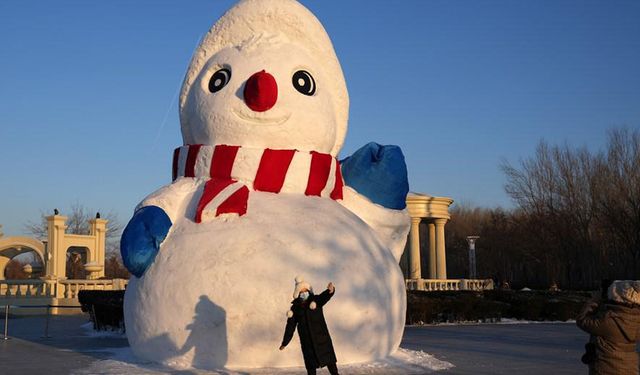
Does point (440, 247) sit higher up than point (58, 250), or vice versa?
point (440, 247)

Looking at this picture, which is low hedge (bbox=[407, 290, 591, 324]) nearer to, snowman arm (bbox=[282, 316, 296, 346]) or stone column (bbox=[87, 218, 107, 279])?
snowman arm (bbox=[282, 316, 296, 346])

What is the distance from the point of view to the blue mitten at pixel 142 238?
901 cm

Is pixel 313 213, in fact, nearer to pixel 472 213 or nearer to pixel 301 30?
pixel 301 30

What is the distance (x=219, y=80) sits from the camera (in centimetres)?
998

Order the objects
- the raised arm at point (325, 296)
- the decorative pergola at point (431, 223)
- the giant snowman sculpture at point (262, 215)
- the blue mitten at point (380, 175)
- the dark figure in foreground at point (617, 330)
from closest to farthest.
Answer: the dark figure in foreground at point (617, 330), the raised arm at point (325, 296), the giant snowman sculpture at point (262, 215), the blue mitten at point (380, 175), the decorative pergola at point (431, 223)

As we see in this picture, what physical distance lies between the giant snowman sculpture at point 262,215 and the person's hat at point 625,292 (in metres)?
3.95

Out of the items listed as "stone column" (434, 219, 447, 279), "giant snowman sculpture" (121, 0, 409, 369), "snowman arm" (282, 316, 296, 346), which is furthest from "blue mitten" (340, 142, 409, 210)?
"stone column" (434, 219, 447, 279)

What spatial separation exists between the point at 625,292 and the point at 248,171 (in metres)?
5.46

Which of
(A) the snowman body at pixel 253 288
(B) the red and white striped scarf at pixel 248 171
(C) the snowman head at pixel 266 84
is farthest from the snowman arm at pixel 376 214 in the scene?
(A) the snowman body at pixel 253 288

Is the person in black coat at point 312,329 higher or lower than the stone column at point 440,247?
lower

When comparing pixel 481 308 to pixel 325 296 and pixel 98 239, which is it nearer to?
pixel 325 296

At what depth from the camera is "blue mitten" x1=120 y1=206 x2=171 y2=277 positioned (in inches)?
355

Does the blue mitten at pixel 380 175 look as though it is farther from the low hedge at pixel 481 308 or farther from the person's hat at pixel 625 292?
the low hedge at pixel 481 308

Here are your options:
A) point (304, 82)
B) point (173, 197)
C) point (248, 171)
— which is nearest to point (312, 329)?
point (248, 171)
